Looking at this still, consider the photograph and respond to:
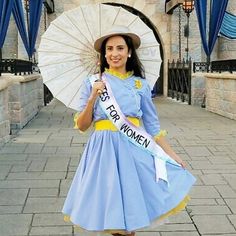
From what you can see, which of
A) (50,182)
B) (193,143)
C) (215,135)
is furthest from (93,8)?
(215,135)

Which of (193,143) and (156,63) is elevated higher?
(156,63)

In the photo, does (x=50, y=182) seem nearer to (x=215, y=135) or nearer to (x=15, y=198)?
(x=15, y=198)

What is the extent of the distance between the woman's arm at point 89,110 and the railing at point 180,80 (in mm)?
13203

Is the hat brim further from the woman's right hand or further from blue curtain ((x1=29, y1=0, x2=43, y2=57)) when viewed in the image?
blue curtain ((x1=29, y1=0, x2=43, y2=57))

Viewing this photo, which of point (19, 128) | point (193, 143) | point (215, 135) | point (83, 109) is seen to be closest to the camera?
point (83, 109)

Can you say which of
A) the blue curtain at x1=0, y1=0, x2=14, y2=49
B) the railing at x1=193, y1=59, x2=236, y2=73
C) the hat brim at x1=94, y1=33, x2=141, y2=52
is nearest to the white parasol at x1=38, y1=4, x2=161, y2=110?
the hat brim at x1=94, y1=33, x2=141, y2=52

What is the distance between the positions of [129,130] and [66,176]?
281cm

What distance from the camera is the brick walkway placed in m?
4.20

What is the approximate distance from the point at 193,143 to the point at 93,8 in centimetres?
531

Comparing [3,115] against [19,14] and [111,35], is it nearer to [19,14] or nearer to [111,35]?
[19,14]

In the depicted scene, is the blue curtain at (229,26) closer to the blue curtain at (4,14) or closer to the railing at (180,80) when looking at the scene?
the railing at (180,80)

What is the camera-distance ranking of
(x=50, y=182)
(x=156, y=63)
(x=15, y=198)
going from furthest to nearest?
(x=50, y=182)
(x=15, y=198)
(x=156, y=63)

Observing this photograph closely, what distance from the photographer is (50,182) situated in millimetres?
5609

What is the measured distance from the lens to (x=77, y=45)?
11.0 feet
